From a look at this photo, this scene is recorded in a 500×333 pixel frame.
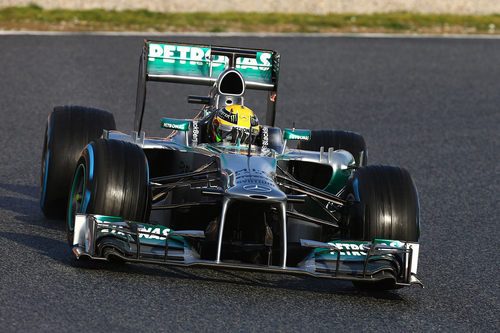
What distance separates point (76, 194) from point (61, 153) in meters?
0.98

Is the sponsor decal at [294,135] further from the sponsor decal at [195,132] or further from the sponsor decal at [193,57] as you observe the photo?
the sponsor decal at [193,57]

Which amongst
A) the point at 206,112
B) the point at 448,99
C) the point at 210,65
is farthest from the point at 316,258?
the point at 448,99

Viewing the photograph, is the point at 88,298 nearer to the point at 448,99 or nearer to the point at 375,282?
the point at 375,282

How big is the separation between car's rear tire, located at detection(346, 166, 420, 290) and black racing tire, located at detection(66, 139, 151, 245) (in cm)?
151

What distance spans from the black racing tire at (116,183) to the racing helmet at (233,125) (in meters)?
1.12

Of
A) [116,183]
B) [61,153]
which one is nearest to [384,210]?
[116,183]

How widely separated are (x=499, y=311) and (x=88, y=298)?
281cm

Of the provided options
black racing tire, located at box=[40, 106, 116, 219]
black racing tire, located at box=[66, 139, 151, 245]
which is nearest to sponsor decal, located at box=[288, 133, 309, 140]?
black racing tire, located at box=[40, 106, 116, 219]

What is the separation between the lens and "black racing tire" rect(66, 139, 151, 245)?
703 centimetres

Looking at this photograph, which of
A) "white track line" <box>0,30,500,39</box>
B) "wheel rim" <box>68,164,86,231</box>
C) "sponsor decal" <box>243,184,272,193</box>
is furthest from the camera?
"white track line" <box>0,30,500,39</box>

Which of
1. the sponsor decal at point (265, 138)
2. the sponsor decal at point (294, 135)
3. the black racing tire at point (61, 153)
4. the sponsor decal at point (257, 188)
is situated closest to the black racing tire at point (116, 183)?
the sponsor decal at point (257, 188)

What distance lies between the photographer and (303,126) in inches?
567

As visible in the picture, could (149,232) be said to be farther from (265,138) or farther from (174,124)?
(265,138)

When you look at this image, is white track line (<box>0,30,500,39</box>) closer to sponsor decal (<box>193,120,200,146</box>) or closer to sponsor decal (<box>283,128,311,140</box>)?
sponsor decal (<box>283,128,311,140</box>)
